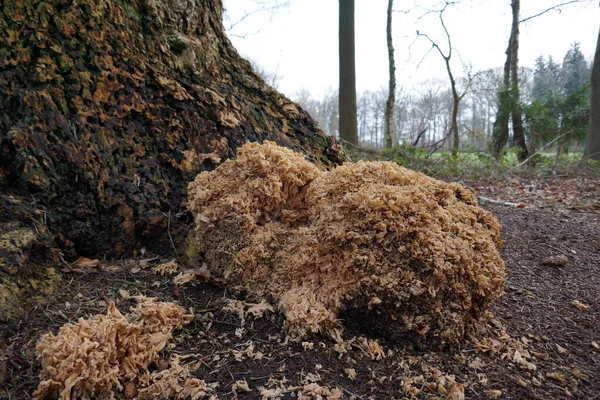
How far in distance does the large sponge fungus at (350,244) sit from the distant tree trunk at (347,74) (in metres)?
7.21

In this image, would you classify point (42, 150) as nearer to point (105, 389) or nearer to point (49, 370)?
point (49, 370)

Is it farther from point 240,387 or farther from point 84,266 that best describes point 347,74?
point 240,387

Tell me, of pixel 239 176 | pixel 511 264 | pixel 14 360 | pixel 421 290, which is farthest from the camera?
pixel 511 264

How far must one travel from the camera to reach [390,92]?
12.7m

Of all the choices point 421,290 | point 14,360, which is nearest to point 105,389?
point 14,360

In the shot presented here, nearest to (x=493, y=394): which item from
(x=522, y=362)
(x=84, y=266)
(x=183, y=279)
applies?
(x=522, y=362)

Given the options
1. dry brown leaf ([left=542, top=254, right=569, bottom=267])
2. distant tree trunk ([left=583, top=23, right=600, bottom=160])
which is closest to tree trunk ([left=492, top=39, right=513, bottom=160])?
distant tree trunk ([left=583, top=23, right=600, bottom=160])

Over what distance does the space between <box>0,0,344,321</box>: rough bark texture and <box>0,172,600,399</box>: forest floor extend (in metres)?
0.32

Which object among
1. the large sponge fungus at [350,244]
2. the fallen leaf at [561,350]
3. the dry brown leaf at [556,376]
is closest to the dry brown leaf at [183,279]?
the large sponge fungus at [350,244]

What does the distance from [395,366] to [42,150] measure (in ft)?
9.23

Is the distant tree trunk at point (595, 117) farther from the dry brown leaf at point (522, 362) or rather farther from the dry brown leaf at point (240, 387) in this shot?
the dry brown leaf at point (240, 387)

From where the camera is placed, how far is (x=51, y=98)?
2.71 m

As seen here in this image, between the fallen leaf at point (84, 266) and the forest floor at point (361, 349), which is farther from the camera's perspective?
the fallen leaf at point (84, 266)

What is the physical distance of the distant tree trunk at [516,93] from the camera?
12258mm
